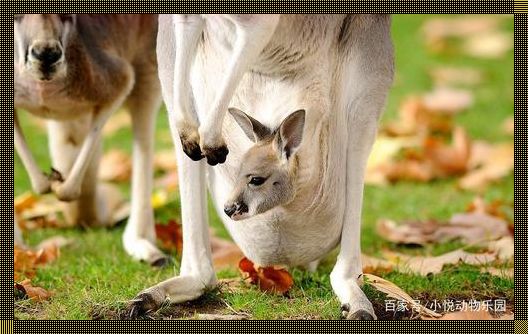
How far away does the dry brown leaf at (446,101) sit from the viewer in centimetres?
617

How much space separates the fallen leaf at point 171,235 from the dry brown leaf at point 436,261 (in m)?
0.89

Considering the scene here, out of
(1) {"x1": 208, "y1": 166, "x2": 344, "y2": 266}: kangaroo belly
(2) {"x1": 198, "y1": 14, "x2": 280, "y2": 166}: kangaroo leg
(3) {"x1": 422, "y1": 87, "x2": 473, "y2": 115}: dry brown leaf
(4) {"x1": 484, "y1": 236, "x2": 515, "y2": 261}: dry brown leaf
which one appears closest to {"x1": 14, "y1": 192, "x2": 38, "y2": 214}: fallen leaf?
(1) {"x1": 208, "y1": 166, "x2": 344, "y2": 266}: kangaroo belly

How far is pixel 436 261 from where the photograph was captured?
372cm

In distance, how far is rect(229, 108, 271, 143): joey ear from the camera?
293 centimetres

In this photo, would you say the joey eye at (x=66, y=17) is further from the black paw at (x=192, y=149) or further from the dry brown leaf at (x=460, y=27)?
the dry brown leaf at (x=460, y=27)

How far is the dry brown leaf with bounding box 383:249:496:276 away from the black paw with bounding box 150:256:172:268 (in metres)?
0.85

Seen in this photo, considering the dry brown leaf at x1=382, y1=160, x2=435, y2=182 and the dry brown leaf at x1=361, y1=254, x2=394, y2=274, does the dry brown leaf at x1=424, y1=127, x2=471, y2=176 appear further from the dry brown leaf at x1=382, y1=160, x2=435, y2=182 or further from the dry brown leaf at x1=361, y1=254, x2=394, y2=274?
the dry brown leaf at x1=361, y1=254, x2=394, y2=274

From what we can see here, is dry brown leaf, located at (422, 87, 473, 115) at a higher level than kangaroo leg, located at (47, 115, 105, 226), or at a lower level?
higher

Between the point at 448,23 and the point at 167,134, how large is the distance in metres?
2.98

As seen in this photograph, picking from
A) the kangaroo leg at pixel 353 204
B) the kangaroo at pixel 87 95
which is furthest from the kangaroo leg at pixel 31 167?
the kangaroo leg at pixel 353 204

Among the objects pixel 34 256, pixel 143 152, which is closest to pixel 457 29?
pixel 143 152

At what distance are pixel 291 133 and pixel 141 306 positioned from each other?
0.65 metres

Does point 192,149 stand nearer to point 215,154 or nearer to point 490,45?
point 215,154

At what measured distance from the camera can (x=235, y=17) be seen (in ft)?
9.12
